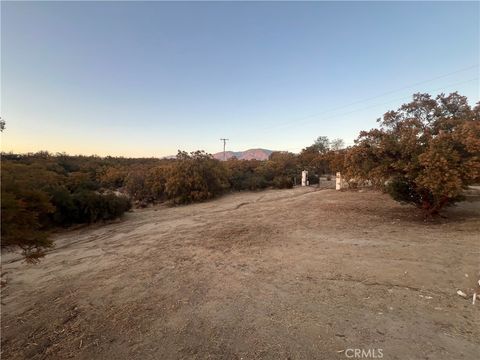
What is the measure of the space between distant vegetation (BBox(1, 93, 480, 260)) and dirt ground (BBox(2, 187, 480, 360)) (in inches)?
49.4

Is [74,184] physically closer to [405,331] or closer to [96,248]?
[96,248]

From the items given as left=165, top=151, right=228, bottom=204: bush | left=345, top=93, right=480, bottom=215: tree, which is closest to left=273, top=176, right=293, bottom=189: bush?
left=165, top=151, right=228, bottom=204: bush

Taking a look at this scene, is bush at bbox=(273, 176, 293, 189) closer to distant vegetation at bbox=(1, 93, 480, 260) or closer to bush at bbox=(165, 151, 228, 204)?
distant vegetation at bbox=(1, 93, 480, 260)

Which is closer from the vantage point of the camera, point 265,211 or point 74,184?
point 265,211

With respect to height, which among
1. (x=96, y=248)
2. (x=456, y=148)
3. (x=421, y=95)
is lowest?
(x=96, y=248)

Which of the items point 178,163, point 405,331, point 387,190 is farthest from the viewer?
point 178,163

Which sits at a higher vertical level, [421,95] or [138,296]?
[421,95]

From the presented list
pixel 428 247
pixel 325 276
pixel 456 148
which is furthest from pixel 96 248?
pixel 456 148

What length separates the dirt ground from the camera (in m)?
3.37

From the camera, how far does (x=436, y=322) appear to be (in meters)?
3.55

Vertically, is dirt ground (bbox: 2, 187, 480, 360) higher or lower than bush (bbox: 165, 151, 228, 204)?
lower

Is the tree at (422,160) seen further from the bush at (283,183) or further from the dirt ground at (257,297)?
the bush at (283,183)

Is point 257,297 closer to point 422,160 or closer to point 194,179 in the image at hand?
point 422,160

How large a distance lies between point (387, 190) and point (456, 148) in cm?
292
